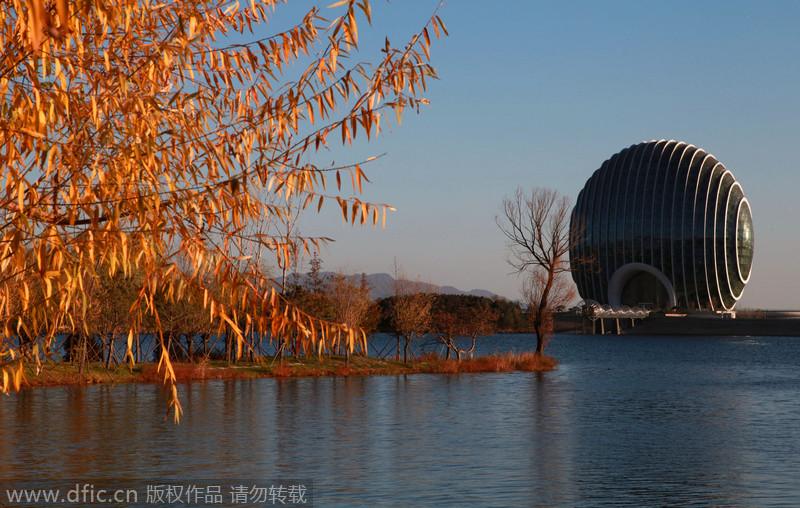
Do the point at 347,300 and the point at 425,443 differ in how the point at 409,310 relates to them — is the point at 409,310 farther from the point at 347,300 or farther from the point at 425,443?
the point at 425,443

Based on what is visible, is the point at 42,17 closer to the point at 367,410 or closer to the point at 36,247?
the point at 36,247

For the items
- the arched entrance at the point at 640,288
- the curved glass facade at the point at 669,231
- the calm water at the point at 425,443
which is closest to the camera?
the calm water at the point at 425,443

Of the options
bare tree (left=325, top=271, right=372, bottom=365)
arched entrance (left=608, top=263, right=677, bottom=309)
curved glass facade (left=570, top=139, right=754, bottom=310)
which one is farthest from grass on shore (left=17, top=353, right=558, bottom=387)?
arched entrance (left=608, top=263, right=677, bottom=309)

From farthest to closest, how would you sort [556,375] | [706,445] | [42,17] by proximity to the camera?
1. [556,375]
2. [706,445]
3. [42,17]

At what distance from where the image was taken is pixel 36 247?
5.57 m

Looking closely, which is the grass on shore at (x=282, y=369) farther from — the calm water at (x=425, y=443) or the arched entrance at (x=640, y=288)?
the arched entrance at (x=640, y=288)

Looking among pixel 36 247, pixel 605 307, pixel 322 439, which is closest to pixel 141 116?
pixel 36 247

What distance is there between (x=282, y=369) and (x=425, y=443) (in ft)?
75.6

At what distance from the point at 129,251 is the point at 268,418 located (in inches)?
866

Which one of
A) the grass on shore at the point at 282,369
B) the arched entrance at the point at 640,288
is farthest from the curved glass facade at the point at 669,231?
the grass on shore at the point at 282,369

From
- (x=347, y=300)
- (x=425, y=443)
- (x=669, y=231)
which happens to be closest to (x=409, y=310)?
(x=347, y=300)

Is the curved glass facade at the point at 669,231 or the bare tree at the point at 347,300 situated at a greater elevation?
the curved glass facade at the point at 669,231

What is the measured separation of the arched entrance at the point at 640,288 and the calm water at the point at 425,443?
5262 inches

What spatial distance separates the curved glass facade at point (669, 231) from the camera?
16775 centimetres
